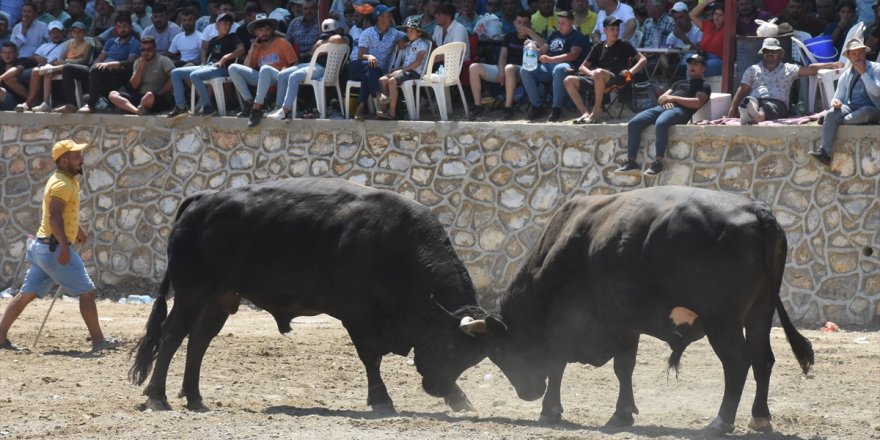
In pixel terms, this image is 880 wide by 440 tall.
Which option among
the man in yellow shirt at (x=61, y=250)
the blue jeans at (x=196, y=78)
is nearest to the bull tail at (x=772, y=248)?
the man in yellow shirt at (x=61, y=250)

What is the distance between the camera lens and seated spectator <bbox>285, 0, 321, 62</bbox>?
17234 mm

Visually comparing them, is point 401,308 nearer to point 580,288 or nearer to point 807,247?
point 580,288

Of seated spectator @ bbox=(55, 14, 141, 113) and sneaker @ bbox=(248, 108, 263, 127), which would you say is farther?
seated spectator @ bbox=(55, 14, 141, 113)

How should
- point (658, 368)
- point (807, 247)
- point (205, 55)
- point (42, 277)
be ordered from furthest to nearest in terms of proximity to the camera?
point (205, 55)
point (807, 247)
point (42, 277)
point (658, 368)

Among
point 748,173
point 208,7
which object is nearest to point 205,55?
point 208,7

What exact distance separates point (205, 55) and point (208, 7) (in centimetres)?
175

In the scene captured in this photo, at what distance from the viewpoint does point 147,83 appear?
693 inches

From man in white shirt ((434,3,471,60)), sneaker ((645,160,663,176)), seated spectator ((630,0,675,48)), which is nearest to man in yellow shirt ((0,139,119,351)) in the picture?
man in white shirt ((434,3,471,60))

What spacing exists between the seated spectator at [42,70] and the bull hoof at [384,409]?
1017 cm

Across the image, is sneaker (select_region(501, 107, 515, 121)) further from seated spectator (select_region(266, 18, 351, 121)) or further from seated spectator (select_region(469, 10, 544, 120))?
seated spectator (select_region(266, 18, 351, 121))

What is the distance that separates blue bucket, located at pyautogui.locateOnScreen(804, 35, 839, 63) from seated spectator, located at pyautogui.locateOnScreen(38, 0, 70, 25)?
1112cm

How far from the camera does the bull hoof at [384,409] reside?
9141 mm

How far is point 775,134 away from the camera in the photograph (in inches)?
534

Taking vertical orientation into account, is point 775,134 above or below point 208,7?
below
